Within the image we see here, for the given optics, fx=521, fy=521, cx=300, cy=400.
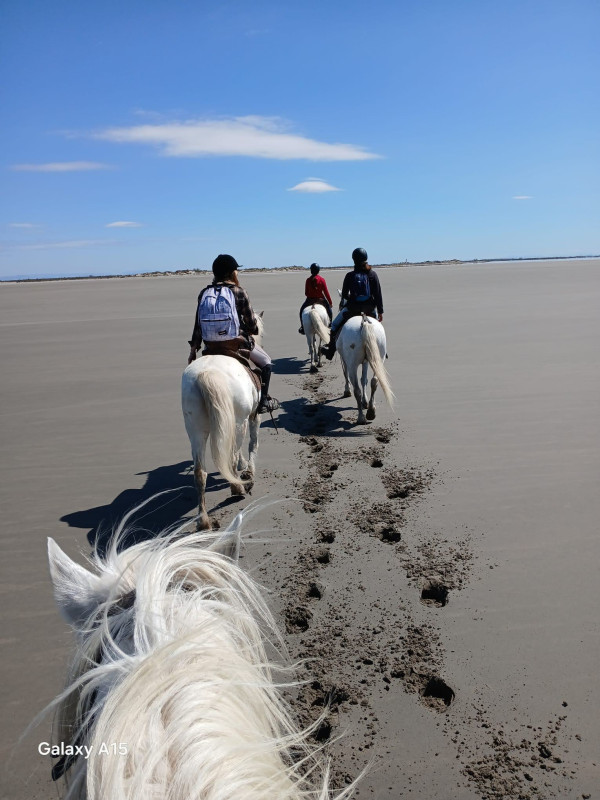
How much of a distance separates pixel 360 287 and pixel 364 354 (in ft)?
3.97

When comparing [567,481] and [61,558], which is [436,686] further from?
[567,481]

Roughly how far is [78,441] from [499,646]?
5274mm

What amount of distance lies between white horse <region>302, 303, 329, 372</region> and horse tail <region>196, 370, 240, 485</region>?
6.02 metres

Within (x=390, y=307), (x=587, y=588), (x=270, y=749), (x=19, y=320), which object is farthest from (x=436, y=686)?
(x=19, y=320)

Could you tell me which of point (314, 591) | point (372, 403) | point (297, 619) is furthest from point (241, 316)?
point (297, 619)

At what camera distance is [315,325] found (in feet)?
32.8

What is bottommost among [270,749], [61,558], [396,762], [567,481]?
[396,762]

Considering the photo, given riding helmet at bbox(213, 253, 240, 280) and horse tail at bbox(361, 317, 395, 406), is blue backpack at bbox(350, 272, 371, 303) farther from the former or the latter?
riding helmet at bbox(213, 253, 240, 280)

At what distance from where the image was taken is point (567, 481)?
4.73 metres

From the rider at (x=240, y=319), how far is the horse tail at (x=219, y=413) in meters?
0.82

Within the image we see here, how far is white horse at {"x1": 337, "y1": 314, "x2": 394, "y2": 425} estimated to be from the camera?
21.4 ft

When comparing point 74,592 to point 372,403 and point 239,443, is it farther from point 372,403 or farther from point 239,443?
point 372,403

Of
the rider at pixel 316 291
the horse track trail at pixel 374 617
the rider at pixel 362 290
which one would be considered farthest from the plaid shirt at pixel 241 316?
the rider at pixel 316 291

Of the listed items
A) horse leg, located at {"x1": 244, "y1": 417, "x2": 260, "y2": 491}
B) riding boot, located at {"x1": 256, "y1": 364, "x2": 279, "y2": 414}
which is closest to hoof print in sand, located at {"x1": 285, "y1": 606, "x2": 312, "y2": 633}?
horse leg, located at {"x1": 244, "y1": 417, "x2": 260, "y2": 491}
